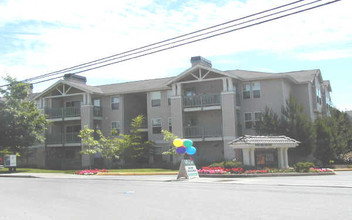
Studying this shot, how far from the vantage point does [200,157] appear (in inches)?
1310

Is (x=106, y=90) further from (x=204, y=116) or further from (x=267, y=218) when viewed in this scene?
(x=267, y=218)

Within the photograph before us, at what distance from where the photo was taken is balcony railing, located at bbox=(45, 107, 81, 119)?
37.8 m

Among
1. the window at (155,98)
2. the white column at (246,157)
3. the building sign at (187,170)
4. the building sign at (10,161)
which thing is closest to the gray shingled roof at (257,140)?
the white column at (246,157)

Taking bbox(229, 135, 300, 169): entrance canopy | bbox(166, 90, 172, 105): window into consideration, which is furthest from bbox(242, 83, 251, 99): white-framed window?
bbox(229, 135, 300, 169): entrance canopy

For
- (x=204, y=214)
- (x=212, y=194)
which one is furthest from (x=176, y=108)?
(x=204, y=214)

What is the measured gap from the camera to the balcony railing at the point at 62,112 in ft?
124

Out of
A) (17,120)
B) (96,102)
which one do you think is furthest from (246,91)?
(17,120)

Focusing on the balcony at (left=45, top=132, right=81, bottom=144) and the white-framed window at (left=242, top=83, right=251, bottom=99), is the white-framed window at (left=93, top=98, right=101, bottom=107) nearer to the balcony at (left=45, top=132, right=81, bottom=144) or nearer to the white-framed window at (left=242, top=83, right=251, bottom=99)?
the balcony at (left=45, top=132, right=81, bottom=144)

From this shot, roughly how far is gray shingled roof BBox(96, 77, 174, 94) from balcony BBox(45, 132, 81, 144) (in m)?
5.21

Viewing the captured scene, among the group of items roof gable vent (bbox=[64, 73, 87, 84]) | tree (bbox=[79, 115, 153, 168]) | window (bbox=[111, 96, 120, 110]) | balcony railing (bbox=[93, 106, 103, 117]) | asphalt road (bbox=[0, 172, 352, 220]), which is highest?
roof gable vent (bbox=[64, 73, 87, 84])

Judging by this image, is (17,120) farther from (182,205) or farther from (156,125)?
(182,205)

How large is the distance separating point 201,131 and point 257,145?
9.45 m

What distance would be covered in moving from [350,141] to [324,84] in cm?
1044

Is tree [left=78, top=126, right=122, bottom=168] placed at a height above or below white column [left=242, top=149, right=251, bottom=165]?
above
